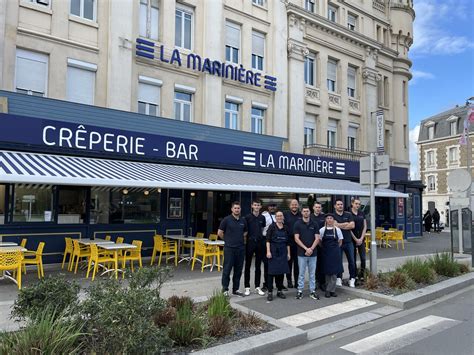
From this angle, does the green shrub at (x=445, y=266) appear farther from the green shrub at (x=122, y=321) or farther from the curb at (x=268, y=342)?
the green shrub at (x=122, y=321)

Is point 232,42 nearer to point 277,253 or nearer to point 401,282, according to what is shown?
point 277,253

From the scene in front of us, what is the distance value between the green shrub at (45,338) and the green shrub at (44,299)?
9.4 inches

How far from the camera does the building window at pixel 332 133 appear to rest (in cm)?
2084

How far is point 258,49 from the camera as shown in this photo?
17625mm

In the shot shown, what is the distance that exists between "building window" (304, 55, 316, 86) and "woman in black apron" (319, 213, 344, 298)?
13.4 metres

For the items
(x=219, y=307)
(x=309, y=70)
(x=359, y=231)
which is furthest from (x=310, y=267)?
(x=309, y=70)

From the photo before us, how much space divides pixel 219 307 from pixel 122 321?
71.1 inches

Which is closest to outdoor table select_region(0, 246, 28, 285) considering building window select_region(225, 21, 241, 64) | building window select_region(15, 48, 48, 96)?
building window select_region(15, 48, 48, 96)

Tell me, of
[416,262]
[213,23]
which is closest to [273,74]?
[213,23]

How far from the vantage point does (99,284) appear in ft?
15.5

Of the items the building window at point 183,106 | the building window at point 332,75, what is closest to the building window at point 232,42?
the building window at point 183,106

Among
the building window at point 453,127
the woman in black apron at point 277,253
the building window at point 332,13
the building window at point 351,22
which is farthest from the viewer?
the building window at point 453,127

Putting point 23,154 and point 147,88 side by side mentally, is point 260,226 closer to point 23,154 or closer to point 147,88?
point 23,154

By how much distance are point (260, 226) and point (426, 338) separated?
136 inches
